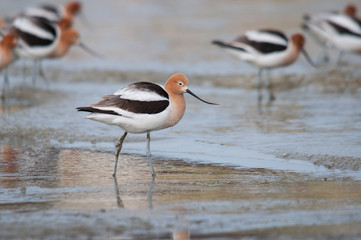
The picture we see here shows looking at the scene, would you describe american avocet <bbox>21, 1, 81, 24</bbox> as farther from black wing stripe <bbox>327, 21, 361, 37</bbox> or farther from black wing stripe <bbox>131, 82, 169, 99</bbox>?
black wing stripe <bbox>131, 82, 169, 99</bbox>

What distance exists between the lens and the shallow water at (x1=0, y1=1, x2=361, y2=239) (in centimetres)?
525

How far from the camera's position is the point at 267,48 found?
13.0m

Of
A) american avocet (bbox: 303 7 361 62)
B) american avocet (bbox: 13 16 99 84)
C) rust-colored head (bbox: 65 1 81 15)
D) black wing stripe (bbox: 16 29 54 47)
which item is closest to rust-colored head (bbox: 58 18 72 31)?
american avocet (bbox: 13 16 99 84)

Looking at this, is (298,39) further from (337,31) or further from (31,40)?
(31,40)

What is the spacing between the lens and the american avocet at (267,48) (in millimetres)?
12961

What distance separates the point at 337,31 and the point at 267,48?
3.25 metres

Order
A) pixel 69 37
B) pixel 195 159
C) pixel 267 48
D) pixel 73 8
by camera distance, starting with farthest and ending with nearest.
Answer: pixel 73 8 → pixel 69 37 → pixel 267 48 → pixel 195 159

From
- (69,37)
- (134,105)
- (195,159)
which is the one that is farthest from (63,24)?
(134,105)

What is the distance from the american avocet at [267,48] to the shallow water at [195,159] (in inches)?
22.5

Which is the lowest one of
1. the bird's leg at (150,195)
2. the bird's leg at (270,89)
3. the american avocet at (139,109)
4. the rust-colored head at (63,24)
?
the bird's leg at (150,195)

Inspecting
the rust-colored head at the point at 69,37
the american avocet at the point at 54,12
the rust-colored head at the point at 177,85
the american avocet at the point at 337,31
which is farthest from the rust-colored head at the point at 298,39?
the american avocet at the point at 54,12

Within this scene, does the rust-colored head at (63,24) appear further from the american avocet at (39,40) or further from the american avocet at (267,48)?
the american avocet at (267,48)

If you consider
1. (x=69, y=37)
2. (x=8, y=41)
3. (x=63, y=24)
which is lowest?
(x=8, y=41)

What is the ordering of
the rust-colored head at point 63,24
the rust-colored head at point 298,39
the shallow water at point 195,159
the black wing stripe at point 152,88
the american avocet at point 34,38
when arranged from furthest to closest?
the rust-colored head at point 63,24 < the american avocet at point 34,38 < the rust-colored head at point 298,39 < the black wing stripe at point 152,88 < the shallow water at point 195,159
